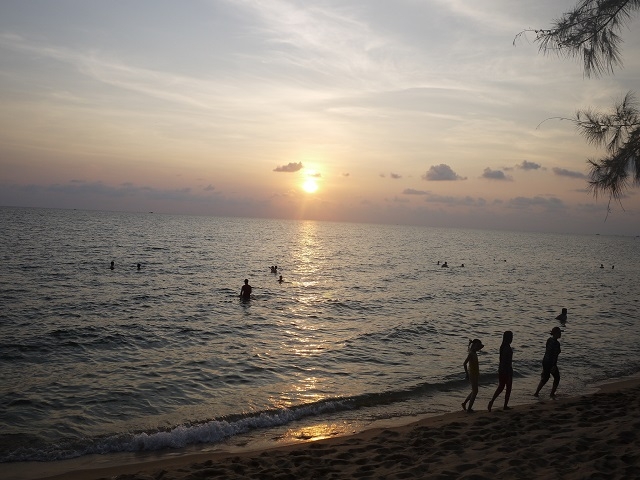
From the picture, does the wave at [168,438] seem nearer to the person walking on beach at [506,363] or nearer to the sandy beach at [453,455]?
the sandy beach at [453,455]

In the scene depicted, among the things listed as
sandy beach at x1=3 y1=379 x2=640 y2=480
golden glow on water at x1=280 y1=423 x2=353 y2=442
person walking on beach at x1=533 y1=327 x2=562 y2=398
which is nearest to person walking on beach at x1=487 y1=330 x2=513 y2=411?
sandy beach at x1=3 y1=379 x2=640 y2=480

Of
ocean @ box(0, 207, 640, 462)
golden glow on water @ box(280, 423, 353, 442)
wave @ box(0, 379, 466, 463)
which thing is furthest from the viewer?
ocean @ box(0, 207, 640, 462)

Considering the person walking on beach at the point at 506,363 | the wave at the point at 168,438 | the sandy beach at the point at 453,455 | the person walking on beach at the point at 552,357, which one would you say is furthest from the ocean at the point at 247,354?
the sandy beach at the point at 453,455

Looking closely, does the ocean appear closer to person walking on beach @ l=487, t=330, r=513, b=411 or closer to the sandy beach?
person walking on beach @ l=487, t=330, r=513, b=411

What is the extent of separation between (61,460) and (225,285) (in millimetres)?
31883

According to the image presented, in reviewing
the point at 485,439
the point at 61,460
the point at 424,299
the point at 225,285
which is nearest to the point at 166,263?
the point at 225,285

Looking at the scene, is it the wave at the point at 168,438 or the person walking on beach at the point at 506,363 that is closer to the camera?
the wave at the point at 168,438

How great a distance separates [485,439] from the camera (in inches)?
390

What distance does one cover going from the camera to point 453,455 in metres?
8.93

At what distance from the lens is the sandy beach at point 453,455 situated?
796 cm

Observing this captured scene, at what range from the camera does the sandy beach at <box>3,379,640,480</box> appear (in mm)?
7961

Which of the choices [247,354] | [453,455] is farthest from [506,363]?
[247,354]

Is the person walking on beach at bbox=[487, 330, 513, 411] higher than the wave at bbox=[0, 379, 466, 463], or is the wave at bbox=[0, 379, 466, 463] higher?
the person walking on beach at bbox=[487, 330, 513, 411]

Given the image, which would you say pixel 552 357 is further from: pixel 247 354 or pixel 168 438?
pixel 247 354
